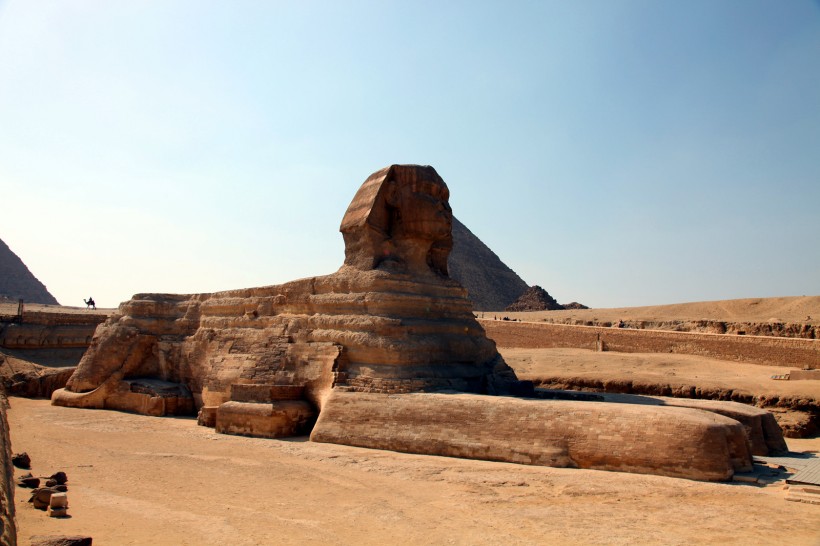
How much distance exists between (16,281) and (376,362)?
57.5m

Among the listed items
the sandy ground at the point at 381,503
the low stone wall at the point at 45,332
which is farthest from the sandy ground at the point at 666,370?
the low stone wall at the point at 45,332

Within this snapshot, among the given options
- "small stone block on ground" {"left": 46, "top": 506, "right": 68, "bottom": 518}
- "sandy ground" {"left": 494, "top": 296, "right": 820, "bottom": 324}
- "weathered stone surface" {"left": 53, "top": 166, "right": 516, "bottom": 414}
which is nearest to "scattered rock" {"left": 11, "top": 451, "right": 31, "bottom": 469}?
"small stone block on ground" {"left": 46, "top": 506, "right": 68, "bottom": 518}

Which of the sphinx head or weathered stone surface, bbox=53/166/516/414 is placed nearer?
weathered stone surface, bbox=53/166/516/414

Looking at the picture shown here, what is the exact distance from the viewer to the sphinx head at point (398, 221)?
31.8 feet

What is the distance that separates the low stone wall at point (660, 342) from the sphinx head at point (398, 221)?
1370 centimetres

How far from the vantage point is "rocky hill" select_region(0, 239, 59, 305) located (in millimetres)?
52844

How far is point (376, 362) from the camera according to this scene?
8.67 meters

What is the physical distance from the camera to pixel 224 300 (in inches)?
487

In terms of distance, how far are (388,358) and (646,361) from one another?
12080 millimetres

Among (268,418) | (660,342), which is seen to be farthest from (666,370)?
(268,418)

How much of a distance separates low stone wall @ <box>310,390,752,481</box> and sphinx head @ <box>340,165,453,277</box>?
2532 mm

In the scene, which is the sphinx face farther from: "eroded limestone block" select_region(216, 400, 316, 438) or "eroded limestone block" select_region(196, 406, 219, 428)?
"eroded limestone block" select_region(196, 406, 219, 428)

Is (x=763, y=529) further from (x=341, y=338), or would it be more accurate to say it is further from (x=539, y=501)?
(x=341, y=338)

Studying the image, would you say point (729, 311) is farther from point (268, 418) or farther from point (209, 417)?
point (268, 418)
